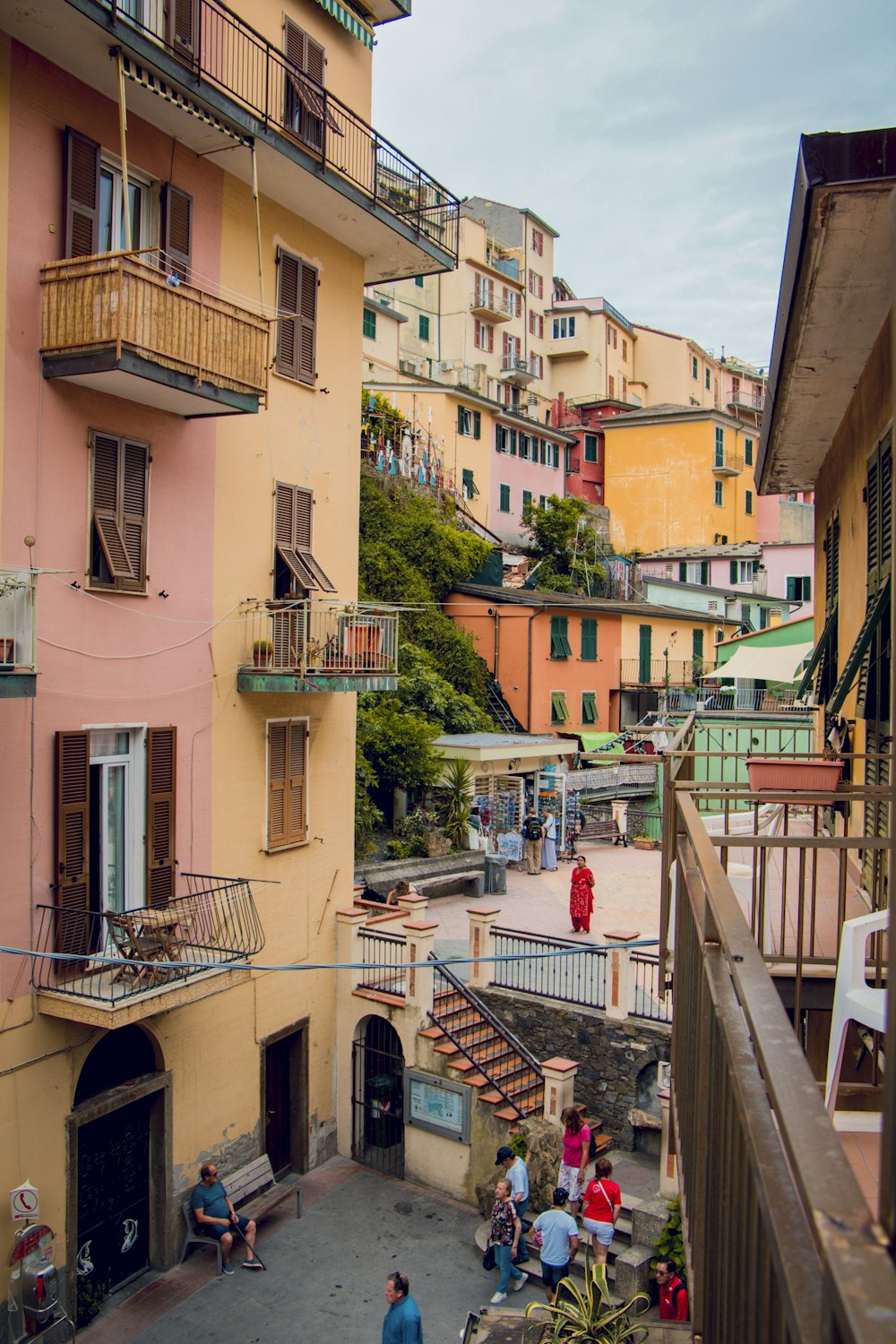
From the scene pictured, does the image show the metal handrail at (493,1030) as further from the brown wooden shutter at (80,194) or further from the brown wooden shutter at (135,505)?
the brown wooden shutter at (80,194)

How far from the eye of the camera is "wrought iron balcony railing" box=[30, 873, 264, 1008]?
36.8 feet

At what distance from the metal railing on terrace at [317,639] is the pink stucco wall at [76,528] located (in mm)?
985

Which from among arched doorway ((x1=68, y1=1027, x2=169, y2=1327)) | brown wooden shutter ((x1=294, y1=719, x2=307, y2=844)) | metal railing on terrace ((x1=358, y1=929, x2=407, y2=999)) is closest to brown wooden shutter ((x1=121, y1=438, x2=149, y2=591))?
brown wooden shutter ((x1=294, y1=719, x2=307, y2=844))

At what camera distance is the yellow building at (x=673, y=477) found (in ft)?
Result: 186

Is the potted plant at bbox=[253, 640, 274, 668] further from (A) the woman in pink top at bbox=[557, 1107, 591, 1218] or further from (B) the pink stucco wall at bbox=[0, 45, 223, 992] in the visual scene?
(A) the woman in pink top at bbox=[557, 1107, 591, 1218]

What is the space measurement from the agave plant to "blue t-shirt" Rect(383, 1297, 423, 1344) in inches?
49.9

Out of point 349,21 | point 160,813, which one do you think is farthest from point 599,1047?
point 349,21

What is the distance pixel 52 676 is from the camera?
11.5 m

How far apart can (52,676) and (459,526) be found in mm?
28881

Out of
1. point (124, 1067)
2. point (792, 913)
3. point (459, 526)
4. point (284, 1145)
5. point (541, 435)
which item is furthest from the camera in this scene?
point (541, 435)

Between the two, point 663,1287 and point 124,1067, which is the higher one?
point 124,1067

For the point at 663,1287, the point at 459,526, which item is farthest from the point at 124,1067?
the point at 459,526

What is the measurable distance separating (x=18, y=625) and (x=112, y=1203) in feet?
24.0

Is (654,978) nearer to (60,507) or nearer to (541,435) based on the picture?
(60,507)
